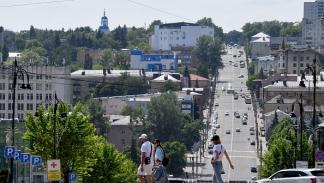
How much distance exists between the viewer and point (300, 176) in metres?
49.1

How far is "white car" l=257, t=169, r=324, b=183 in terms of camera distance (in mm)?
48438

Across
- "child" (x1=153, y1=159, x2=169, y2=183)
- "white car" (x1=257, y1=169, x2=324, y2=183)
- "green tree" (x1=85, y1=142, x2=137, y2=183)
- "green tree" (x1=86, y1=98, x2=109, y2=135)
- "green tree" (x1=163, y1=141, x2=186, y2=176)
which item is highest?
"child" (x1=153, y1=159, x2=169, y2=183)

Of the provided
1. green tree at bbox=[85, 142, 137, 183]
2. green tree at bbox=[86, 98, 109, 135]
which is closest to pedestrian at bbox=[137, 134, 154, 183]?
green tree at bbox=[85, 142, 137, 183]

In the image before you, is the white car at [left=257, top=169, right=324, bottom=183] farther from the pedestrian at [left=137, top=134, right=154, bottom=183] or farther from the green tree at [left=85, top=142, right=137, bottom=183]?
the green tree at [left=85, top=142, right=137, bottom=183]

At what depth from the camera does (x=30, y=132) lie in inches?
3125

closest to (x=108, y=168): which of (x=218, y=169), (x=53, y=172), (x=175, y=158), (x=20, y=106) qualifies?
(x=53, y=172)

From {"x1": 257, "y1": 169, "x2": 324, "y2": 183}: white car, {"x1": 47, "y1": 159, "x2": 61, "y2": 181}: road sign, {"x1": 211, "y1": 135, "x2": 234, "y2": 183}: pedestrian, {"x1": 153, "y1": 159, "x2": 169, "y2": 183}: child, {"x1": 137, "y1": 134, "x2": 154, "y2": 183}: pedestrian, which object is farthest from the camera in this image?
{"x1": 47, "y1": 159, "x2": 61, "y2": 181}: road sign

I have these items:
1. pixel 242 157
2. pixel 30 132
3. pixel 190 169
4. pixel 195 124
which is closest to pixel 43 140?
pixel 30 132

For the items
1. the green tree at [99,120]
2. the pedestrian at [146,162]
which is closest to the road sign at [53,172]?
the pedestrian at [146,162]

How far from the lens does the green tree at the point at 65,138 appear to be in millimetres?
78125

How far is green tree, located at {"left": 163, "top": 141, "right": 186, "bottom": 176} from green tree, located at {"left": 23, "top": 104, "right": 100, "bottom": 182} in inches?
3139

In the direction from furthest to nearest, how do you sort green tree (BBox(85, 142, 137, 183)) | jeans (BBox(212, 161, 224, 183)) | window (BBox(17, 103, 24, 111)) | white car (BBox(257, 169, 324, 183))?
window (BBox(17, 103, 24, 111)), green tree (BBox(85, 142, 137, 183)), white car (BBox(257, 169, 324, 183)), jeans (BBox(212, 161, 224, 183))

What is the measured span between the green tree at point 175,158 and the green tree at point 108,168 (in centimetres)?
6359

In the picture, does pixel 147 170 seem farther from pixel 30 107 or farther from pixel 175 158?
pixel 30 107
